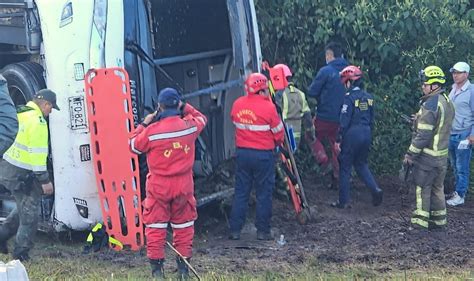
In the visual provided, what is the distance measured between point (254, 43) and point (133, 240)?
2241 mm

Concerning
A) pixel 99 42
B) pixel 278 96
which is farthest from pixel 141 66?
pixel 278 96

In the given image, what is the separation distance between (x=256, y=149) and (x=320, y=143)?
205 centimetres

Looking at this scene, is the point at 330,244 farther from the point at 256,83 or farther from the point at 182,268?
the point at 182,268

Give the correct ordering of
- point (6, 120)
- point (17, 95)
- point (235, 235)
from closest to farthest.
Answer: point (6, 120), point (17, 95), point (235, 235)

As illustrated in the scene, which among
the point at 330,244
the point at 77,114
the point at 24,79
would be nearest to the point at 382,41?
the point at 330,244

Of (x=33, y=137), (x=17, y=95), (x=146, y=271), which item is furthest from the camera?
(x=17, y=95)

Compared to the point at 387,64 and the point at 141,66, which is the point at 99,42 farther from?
the point at 387,64

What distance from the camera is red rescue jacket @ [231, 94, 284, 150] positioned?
745 centimetres

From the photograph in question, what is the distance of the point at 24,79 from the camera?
7.04 metres

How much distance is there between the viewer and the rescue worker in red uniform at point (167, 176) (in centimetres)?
618

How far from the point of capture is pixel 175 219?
6.30m

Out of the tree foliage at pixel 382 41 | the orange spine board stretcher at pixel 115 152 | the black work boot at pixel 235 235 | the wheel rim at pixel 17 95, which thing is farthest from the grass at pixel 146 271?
the tree foliage at pixel 382 41

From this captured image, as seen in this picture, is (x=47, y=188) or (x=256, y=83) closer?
(x=47, y=188)

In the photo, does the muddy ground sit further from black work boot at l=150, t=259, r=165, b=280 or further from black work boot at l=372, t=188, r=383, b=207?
black work boot at l=150, t=259, r=165, b=280
